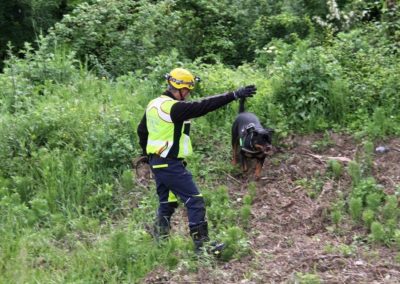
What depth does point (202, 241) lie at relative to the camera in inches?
264

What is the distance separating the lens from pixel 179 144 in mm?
6746

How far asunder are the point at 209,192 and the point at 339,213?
160cm

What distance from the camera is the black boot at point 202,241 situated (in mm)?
6633

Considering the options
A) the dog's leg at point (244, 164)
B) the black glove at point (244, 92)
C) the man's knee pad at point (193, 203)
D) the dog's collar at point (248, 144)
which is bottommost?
the dog's leg at point (244, 164)

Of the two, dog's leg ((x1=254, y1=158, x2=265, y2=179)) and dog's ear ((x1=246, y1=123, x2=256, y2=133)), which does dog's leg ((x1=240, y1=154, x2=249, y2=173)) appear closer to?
dog's leg ((x1=254, y1=158, x2=265, y2=179))

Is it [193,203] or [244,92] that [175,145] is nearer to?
[193,203]

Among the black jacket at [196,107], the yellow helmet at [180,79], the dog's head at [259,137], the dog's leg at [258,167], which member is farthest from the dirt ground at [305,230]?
the yellow helmet at [180,79]

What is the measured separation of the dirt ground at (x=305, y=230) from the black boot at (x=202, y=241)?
17cm

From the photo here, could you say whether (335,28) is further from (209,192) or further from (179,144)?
(179,144)

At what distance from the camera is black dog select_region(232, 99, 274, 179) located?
25.3 feet

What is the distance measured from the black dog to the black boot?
1.42m

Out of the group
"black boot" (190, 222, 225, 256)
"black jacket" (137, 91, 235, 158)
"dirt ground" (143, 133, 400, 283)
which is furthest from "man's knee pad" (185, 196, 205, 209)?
"black jacket" (137, 91, 235, 158)

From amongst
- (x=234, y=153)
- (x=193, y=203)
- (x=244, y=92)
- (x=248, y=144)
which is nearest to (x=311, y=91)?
(x=234, y=153)

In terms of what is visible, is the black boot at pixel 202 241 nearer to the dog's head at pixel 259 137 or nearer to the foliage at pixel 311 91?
the dog's head at pixel 259 137
